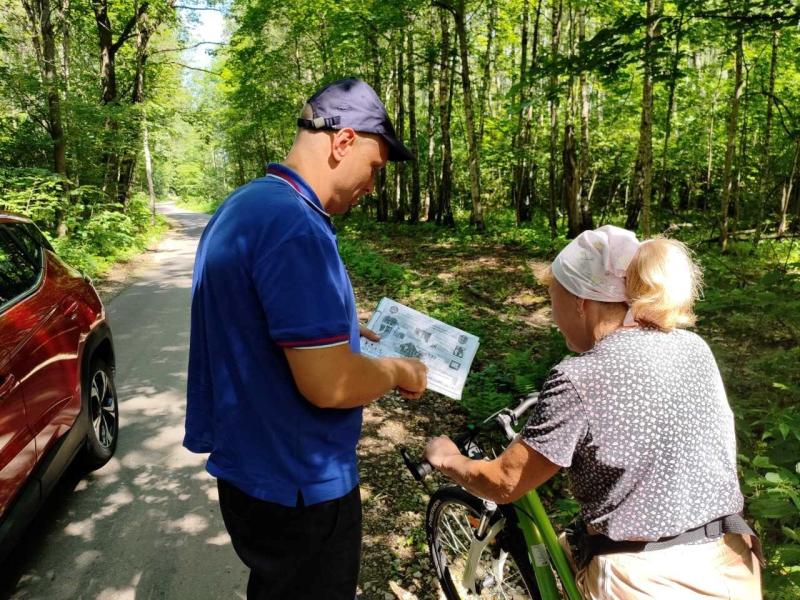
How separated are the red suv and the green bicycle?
7.05 feet

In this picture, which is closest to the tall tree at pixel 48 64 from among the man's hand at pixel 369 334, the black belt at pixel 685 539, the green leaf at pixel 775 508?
the man's hand at pixel 369 334

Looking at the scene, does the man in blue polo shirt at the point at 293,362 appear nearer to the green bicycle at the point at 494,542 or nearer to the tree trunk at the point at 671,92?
the green bicycle at the point at 494,542

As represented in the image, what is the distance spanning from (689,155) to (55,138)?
62.9ft

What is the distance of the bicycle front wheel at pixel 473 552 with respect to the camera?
2354mm

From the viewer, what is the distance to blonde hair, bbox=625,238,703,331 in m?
1.44

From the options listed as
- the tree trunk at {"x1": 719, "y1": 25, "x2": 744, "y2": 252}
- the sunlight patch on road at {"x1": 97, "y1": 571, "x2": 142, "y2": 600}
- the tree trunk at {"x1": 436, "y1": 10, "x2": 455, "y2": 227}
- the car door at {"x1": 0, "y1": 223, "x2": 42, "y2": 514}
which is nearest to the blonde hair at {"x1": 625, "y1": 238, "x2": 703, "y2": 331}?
the car door at {"x1": 0, "y1": 223, "x2": 42, "y2": 514}

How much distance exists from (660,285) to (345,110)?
1.08 metres

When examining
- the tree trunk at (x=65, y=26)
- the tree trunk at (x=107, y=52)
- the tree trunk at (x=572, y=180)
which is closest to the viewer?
the tree trunk at (x=65, y=26)

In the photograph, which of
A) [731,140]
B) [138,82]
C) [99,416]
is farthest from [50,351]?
[138,82]

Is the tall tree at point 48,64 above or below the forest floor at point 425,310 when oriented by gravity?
above

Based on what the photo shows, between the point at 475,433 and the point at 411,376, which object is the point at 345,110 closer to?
the point at 411,376

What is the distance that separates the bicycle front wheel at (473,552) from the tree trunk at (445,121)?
13.8 metres

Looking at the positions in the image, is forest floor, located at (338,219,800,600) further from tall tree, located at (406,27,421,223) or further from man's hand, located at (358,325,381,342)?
tall tree, located at (406,27,421,223)

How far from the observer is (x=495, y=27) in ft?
54.3
